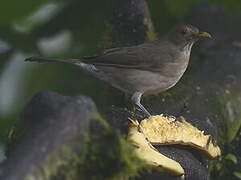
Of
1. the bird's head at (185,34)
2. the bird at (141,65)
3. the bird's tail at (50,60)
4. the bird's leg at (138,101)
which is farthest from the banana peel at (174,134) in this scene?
the bird's head at (185,34)

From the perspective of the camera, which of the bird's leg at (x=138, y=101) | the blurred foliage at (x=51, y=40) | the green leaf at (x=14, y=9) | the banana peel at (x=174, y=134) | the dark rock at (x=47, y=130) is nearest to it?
the dark rock at (x=47, y=130)

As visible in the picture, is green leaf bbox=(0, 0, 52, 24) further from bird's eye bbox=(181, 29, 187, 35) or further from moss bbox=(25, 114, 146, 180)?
moss bbox=(25, 114, 146, 180)

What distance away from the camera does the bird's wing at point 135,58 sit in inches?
212

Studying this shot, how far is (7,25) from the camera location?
532 cm

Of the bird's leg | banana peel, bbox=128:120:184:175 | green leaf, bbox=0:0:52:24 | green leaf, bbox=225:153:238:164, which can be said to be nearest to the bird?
the bird's leg

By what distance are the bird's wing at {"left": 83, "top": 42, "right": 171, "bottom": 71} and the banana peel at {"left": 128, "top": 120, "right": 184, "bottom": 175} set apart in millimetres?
1536

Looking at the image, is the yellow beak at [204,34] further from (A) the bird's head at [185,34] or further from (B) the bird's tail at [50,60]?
(B) the bird's tail at [50,60]

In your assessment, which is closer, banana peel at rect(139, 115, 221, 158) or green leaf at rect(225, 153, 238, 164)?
banana peel at rect(139, 115, 221, 158)

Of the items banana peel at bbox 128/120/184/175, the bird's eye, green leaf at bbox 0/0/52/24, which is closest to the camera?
banana peel at bbox 128/120/184/175

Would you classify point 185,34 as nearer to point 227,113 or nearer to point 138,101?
point 138,101

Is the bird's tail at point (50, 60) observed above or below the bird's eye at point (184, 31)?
above

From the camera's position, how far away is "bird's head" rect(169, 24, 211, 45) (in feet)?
19.4

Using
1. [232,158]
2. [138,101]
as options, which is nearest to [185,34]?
[138,101]

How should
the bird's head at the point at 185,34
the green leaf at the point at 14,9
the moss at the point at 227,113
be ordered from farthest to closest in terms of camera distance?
1. the bird's head at the point at 185,34
2. the green leaf at the point at 14,9
3. the moss at the point at 227,113
